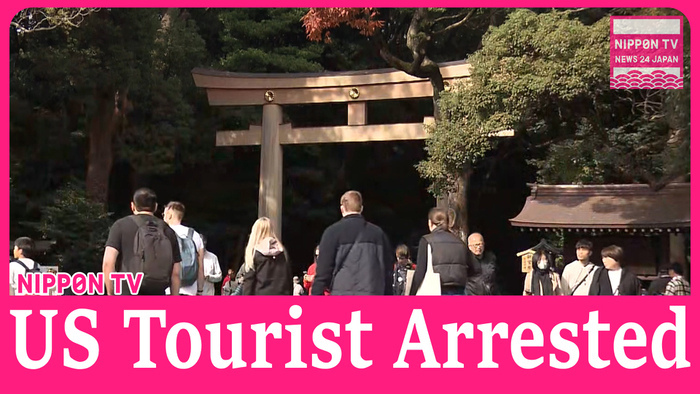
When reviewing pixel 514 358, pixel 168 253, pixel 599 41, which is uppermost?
pixel 599 41

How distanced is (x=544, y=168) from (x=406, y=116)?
4343 millimetres

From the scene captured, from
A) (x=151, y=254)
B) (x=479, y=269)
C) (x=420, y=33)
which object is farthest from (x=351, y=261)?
(x=420, y=33)

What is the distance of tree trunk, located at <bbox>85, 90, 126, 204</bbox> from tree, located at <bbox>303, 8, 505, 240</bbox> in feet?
14.3

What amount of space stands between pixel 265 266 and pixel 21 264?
1752mm

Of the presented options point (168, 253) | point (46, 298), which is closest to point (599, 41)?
point (168, 253)

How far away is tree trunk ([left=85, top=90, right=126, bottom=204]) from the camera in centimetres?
1393

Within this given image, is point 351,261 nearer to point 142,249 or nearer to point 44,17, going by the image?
point 142,249

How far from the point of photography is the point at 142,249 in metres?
5.14

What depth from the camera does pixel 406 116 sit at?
15.8 meters

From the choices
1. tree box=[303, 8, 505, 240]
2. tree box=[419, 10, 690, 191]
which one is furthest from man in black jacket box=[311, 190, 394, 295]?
tree box=[303, 8, 505, 240]

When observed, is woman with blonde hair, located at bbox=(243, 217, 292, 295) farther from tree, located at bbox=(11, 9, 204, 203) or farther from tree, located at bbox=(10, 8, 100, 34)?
tree, located at bbox=(11, 9, 204, 203)

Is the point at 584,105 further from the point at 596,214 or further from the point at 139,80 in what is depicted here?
the point at 139,80

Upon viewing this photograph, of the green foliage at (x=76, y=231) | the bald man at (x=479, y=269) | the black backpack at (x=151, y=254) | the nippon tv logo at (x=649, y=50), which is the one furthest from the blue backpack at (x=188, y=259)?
the green foliage at (x=76, y=231)

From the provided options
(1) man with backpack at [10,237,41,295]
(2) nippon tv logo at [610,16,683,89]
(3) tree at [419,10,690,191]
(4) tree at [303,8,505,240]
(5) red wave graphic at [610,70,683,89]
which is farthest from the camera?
(4) tree at [303,8,505,240]
